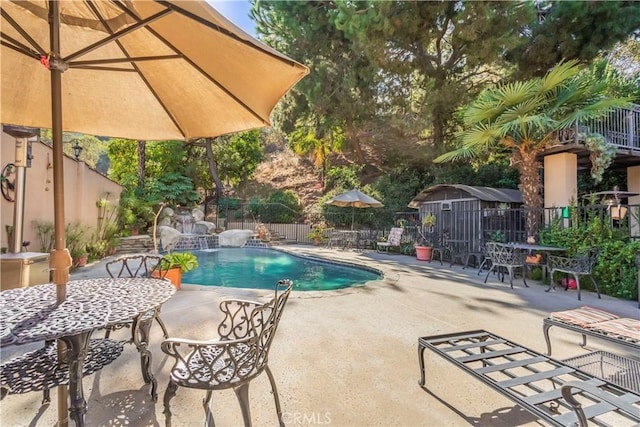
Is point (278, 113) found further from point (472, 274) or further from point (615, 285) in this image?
point (615, 285)

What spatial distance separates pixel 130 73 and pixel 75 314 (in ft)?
6.50

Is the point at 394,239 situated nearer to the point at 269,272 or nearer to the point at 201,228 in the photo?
the point at 269,272

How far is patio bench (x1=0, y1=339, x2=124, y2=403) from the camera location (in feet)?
5.48

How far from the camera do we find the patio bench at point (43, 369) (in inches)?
65.8

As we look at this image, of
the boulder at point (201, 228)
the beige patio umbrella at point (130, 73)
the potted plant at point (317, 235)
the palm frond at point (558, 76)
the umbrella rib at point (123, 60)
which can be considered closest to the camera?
the beige patio umbrella at point (130, 73)

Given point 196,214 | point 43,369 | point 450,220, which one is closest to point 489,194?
point 450,220

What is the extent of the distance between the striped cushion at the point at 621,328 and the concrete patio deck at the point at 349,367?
0.52 meters

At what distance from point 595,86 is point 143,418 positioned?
352 inches

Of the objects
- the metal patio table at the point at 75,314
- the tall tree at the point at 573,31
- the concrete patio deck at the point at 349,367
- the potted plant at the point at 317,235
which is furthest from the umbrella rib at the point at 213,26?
the potted plant at the point at 317,235

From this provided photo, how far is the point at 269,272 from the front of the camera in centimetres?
891

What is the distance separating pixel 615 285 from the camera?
5.30 m

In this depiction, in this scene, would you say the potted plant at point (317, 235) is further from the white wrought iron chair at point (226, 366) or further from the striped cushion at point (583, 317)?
the white wrought iron chair at point (226, 366)

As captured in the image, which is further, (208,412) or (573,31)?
(573,31)

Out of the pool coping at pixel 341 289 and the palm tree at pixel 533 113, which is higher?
the palm tree at pixel 533 113
